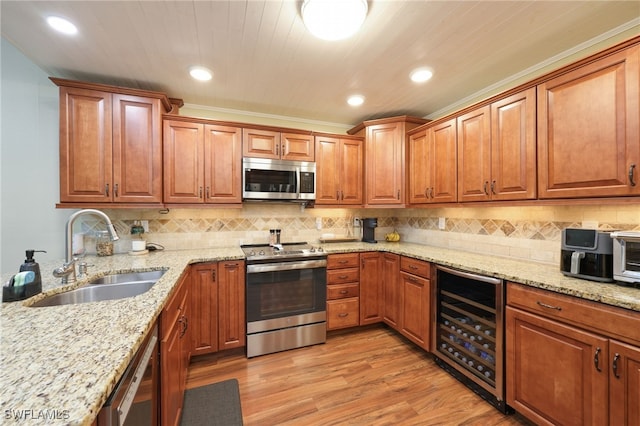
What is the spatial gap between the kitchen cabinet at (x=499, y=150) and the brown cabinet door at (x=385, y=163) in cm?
74

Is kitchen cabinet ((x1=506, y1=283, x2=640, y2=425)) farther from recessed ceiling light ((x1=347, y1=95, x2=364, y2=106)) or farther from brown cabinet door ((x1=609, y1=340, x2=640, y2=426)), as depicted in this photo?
recessed ceiling light ((x1=347, y1=95, x2=364, y2=106))

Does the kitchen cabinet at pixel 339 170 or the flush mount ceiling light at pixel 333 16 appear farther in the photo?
the kitchen cabinet at pixel 339 170

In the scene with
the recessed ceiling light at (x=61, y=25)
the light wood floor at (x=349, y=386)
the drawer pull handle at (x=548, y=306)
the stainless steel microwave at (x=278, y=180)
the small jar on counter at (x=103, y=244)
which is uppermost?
A: the recessed ceiling light at (x=61, y=25)

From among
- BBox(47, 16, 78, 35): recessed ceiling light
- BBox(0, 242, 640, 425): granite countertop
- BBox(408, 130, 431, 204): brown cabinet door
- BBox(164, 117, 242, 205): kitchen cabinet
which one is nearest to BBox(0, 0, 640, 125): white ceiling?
BBox(47, 16, 78, 35): recessed ceiling light

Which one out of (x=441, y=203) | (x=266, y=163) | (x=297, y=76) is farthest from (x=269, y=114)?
(x=441, y=203)

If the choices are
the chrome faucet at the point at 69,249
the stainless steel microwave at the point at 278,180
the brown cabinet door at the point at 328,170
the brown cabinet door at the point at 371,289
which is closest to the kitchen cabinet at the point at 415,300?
the brown cabinet door at the point at 371,289

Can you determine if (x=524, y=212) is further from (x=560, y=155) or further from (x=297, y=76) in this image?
(x=297, y=76)

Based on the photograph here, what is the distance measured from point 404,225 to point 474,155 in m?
1.46

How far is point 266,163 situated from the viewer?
2.84 m

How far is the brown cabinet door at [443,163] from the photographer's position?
99.7 inches

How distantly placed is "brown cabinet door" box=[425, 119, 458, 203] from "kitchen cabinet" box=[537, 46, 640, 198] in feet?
2.39

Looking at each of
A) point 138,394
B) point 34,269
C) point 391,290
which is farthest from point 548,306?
point 34,269

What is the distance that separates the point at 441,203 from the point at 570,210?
95 centimetres

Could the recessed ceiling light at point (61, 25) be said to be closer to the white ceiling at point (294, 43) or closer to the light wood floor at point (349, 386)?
the white ceiling at point (294, 43)
